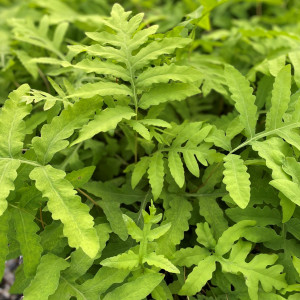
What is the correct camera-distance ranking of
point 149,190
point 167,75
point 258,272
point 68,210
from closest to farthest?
point 68,210 < point 258,272 < point 167,75 < point 149,190

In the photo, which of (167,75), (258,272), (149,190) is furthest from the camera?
→ (149,190)

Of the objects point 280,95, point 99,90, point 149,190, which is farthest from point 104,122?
point 280,95

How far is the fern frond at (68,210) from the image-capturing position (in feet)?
4.13

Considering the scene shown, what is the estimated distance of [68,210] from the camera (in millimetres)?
1301

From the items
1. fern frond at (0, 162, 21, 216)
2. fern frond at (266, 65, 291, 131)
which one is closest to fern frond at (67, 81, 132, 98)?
fern frond at (0, 162, 21, 216)

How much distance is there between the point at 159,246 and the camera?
152 centimetres

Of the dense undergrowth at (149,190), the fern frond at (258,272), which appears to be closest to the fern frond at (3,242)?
the dense undergrowth at (149,190)

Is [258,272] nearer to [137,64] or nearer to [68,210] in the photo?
[68,210]

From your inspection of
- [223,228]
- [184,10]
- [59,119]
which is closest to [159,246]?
[223,228]

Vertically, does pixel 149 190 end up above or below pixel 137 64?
below

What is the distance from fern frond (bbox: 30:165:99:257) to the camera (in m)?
1.26

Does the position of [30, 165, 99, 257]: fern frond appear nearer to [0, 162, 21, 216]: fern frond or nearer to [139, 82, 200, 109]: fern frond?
[0, 162, 21, 216]: fern frond

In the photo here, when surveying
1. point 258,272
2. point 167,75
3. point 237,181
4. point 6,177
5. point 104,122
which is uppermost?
point 167,75

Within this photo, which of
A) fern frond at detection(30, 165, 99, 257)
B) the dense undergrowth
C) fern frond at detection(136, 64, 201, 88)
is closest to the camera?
fern frond at detection(30, 165, 99, 257)
